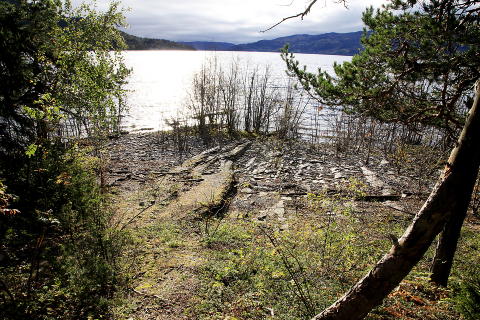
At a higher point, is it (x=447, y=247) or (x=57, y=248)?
(x=447, y=247)

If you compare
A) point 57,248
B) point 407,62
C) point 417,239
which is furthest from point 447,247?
point 57,248

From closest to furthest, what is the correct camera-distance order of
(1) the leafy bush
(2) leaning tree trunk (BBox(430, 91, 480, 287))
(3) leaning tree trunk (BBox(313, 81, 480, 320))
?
(3) leaning tree trunk (BBox(313, 81, 480, 320))
(1) the leafy bush
(2) leaning tree trunk (BBox(430, 91, 480, 287))

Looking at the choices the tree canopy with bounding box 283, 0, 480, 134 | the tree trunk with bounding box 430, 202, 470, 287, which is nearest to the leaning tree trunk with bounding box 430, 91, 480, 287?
the tree trunk with bounding box 430, 202, 470, 287

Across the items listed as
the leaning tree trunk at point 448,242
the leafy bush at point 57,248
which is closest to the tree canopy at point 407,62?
the leaning tree trunk at point 448,242

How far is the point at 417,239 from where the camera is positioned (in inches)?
125

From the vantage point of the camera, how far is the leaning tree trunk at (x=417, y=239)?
3.15 m

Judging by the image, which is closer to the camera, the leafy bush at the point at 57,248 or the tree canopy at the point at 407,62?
the leafy bush at the point at 57,248

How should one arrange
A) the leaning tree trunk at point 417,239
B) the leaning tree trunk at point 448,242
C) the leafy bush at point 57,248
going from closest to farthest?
the leaning tree trunk at point 417,239 → the leafy bush at point 57,248 → the leaning tree trunk at point 448,242

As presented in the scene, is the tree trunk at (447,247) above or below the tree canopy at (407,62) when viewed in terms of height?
below

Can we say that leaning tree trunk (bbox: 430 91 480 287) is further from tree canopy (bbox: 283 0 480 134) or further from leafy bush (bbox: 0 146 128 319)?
leafy bush (bbox: 0 146 128 319)

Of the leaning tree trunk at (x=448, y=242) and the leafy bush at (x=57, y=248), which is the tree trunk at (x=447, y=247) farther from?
the leafy bush at (x=57, y=248)

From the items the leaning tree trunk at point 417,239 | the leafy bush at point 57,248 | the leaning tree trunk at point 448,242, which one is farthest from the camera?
the leaning tree trunk at point 448,242

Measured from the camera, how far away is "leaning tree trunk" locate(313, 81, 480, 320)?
315cm

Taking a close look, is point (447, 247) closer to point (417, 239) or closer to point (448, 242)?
point (448, 242)
